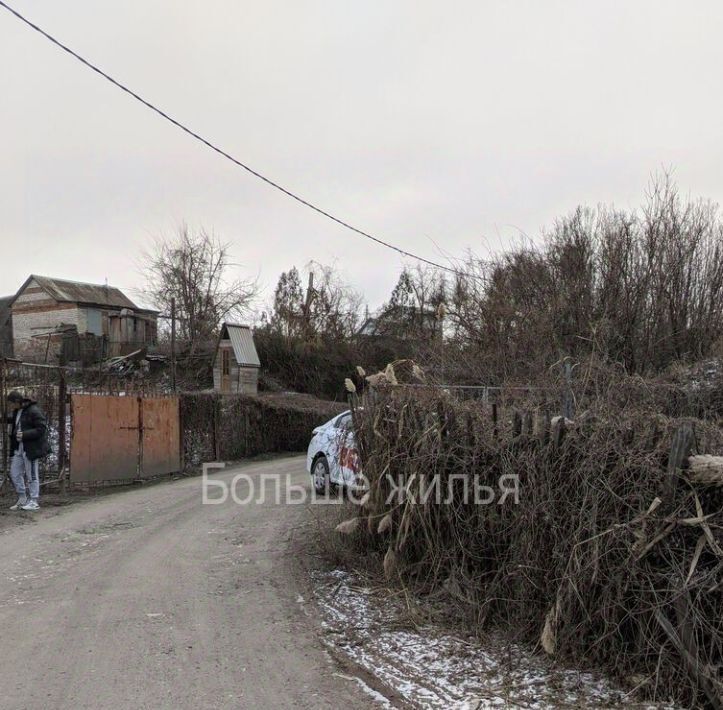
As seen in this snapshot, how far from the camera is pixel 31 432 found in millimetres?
10023

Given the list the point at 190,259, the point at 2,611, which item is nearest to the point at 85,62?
the point at 2,611

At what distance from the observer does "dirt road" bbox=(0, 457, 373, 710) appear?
394 centimetres

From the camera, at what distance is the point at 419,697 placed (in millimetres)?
3914

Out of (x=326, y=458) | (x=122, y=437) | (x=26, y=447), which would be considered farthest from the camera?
(x=122, y=437)

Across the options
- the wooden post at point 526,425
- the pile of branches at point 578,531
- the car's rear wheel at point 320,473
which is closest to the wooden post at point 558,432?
the pile of branches at point 578,531

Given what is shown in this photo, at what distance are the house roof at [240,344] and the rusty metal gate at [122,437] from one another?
15171mm

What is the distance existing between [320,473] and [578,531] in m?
6.82

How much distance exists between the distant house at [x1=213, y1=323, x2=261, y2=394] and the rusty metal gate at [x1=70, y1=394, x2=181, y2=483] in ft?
49.6

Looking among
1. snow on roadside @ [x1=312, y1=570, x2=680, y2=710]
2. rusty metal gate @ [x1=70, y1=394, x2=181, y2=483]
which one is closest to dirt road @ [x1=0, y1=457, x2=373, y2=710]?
snow on roadside @ [x1=312, y1=570, x2=680, y2=710]

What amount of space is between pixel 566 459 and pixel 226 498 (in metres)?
8.10

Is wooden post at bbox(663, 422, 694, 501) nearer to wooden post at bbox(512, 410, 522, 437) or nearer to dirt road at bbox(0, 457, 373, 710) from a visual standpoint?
wooden post at bbox(512, 410, 522, 437)

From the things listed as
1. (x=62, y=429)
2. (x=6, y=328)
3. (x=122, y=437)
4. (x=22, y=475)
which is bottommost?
(x=22, y=475)

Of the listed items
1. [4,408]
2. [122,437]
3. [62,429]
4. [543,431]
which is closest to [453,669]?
[543,431]

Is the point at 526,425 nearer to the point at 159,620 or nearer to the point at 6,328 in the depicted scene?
the point at 159,620
